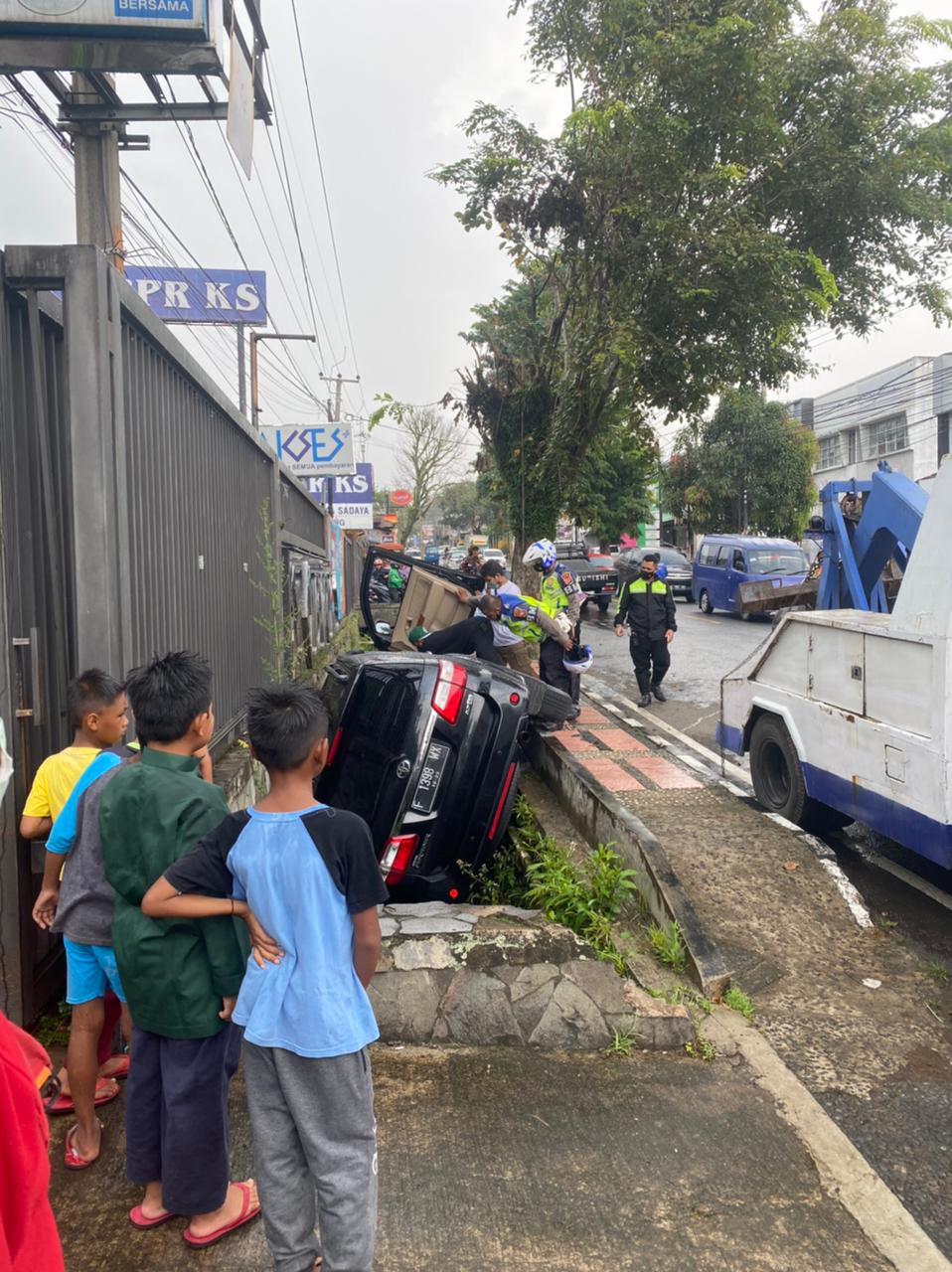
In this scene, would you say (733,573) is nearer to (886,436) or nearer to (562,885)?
(562,885)

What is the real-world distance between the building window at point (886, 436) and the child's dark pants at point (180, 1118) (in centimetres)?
3879

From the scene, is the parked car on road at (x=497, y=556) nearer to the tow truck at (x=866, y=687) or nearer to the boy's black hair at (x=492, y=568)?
the boy's black hair at (x=492, y=568)

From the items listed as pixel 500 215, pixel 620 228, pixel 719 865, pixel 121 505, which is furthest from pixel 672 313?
pixel 121 505

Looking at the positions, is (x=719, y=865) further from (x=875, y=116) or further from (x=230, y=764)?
(x=875, y=116)

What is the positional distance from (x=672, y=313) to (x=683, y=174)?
6.53 feet

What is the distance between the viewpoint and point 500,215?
1603cm

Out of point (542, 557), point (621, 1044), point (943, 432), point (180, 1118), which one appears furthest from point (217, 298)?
point (943, 432)

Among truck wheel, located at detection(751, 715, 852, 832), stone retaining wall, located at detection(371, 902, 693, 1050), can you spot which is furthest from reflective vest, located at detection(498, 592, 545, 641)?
stone retaining wall, located at detection(371, 902, 693, 1050)

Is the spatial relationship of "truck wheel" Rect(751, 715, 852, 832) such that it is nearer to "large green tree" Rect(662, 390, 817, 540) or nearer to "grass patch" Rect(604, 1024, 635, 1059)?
"grass patch" Rect(604, 1024, 635, 1059)

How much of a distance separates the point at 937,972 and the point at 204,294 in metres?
20.2

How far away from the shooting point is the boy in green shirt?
8.03 ft

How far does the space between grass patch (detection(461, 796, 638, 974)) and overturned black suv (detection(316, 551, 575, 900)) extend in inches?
10.9

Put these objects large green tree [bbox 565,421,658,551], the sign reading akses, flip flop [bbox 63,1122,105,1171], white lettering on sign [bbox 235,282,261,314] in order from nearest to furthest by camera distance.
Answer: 1. flip flop [bbox 63,1122,105,1171]
2. the sign reading akses
3. white lettering on sign [bbox 235,282,261,314]
4. large green tree [bbox 565,421,658,551]

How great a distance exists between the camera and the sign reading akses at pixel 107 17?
4328mm
